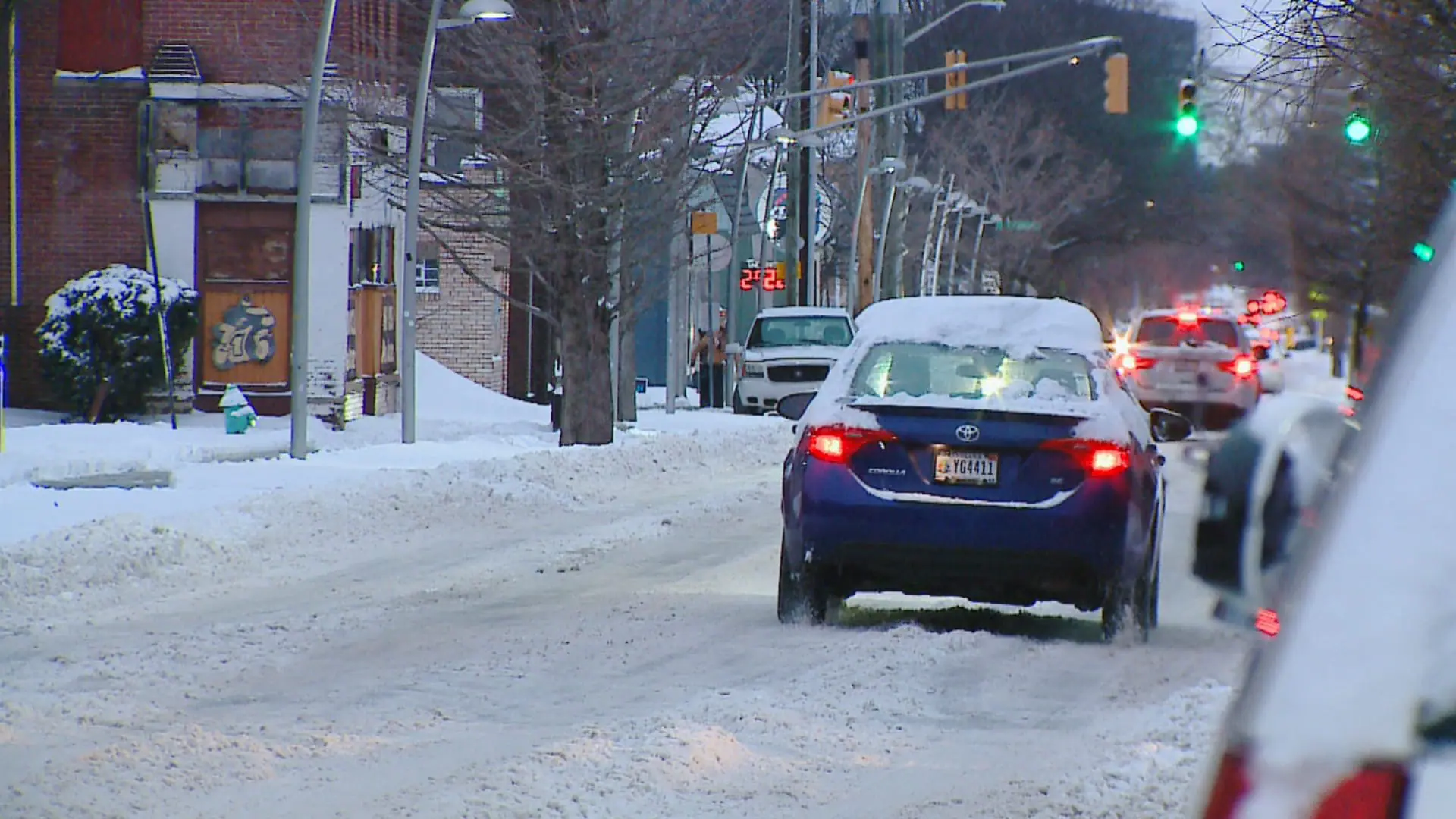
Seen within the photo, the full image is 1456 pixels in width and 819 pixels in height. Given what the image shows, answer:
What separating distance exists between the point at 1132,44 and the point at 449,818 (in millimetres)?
93157

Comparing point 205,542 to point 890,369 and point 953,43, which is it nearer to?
point 890,369

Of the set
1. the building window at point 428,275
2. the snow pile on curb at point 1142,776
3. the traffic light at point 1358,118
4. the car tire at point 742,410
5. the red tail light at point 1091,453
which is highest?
the traffic light at point 1358,118

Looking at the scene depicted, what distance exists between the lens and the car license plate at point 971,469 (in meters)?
9.92

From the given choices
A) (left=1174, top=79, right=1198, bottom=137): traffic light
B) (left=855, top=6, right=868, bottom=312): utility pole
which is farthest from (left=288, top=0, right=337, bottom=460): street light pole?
(left=855, top=6, right=868, bottom=312): utility pole

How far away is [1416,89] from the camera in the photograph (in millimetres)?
15375

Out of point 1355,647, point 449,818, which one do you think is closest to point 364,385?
point 449,818

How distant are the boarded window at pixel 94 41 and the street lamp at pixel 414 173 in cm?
589

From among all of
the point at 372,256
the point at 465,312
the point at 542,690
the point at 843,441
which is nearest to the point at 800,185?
the point at 465,312

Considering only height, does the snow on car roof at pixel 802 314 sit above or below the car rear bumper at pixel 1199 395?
above

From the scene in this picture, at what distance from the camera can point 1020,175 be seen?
9012 centimetres

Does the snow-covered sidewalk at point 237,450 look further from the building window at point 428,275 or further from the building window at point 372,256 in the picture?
the building window at point 428,275

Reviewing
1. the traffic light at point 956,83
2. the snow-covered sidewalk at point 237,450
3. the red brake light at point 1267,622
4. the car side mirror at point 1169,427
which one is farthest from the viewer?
the traffic light at point 956,83

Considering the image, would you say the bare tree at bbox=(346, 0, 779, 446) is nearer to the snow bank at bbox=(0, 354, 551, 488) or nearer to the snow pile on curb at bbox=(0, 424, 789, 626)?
the snow bank at bbox=(0, 354, 551, 488)

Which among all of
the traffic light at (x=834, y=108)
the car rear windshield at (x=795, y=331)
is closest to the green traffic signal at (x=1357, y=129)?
the traffic light at (x=834, y=108)
